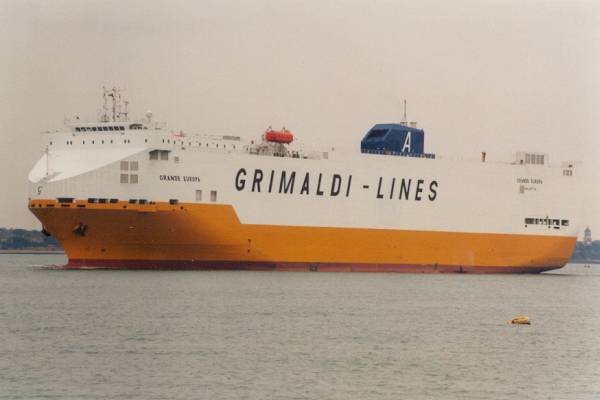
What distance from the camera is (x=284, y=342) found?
32.7m

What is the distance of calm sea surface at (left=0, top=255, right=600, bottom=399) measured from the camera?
26.4 m

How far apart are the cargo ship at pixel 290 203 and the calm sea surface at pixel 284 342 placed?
7.86ft

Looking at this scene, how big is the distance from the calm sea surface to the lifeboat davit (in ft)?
25.4

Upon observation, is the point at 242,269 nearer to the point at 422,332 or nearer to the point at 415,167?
the point at 415,167

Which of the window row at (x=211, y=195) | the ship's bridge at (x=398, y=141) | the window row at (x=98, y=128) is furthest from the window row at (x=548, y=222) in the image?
the window row at (x=98, y=128)

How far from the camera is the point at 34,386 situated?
84.7 feet

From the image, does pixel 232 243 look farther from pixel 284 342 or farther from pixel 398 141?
pixel 284 342

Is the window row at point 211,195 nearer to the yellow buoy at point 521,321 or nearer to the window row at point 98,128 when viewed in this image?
the window row at point 98,128

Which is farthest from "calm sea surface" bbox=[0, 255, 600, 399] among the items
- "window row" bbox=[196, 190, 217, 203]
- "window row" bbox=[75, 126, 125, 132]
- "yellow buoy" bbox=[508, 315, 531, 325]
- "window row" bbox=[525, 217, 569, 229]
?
"window row" bbox=[525, 217, 569, 229]

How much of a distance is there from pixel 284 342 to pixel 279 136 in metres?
24.8

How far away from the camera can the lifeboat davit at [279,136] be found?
2221 inches

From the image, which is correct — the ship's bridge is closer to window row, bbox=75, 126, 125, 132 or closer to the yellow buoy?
window row, bbox=75, 126, 125, 132

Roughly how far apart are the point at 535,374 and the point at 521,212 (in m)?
36.4

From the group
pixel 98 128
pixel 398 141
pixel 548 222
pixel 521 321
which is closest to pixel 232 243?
pixel 98 128
